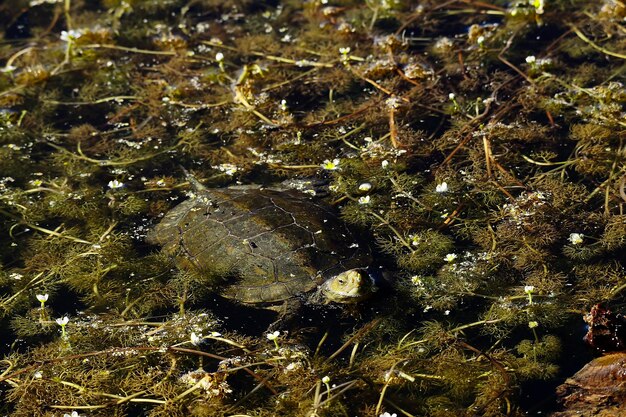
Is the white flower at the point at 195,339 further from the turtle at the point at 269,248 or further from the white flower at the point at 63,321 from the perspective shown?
the white flower at the point at 63,321

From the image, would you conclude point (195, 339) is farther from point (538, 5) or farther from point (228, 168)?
point (538, 5)

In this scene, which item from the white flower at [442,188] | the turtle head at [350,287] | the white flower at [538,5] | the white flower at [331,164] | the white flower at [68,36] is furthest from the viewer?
the white flower at [68,36]

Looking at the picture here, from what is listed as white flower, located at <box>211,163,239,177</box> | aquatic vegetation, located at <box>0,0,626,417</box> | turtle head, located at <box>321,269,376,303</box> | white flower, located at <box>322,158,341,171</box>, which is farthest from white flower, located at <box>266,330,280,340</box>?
white flower, located at <box>211,163,239,177</box>

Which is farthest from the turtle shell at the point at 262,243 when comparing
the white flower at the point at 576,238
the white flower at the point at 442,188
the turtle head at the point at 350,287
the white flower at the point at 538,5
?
the white flower at the point at 538,5

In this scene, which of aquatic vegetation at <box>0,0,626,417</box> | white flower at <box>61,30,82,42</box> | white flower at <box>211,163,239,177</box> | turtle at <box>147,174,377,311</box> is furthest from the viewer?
white flower at <box>61,30,82,42</box>

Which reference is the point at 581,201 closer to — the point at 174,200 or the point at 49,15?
the point at 174,200

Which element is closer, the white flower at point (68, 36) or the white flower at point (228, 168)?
the white flower at point (228, 168)

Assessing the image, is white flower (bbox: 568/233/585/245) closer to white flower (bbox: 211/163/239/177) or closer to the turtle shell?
the turtle shell

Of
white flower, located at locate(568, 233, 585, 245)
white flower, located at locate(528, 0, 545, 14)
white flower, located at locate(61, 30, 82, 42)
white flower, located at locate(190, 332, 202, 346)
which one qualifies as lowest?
white flower, located at locate(190, 332, 202, 346)
